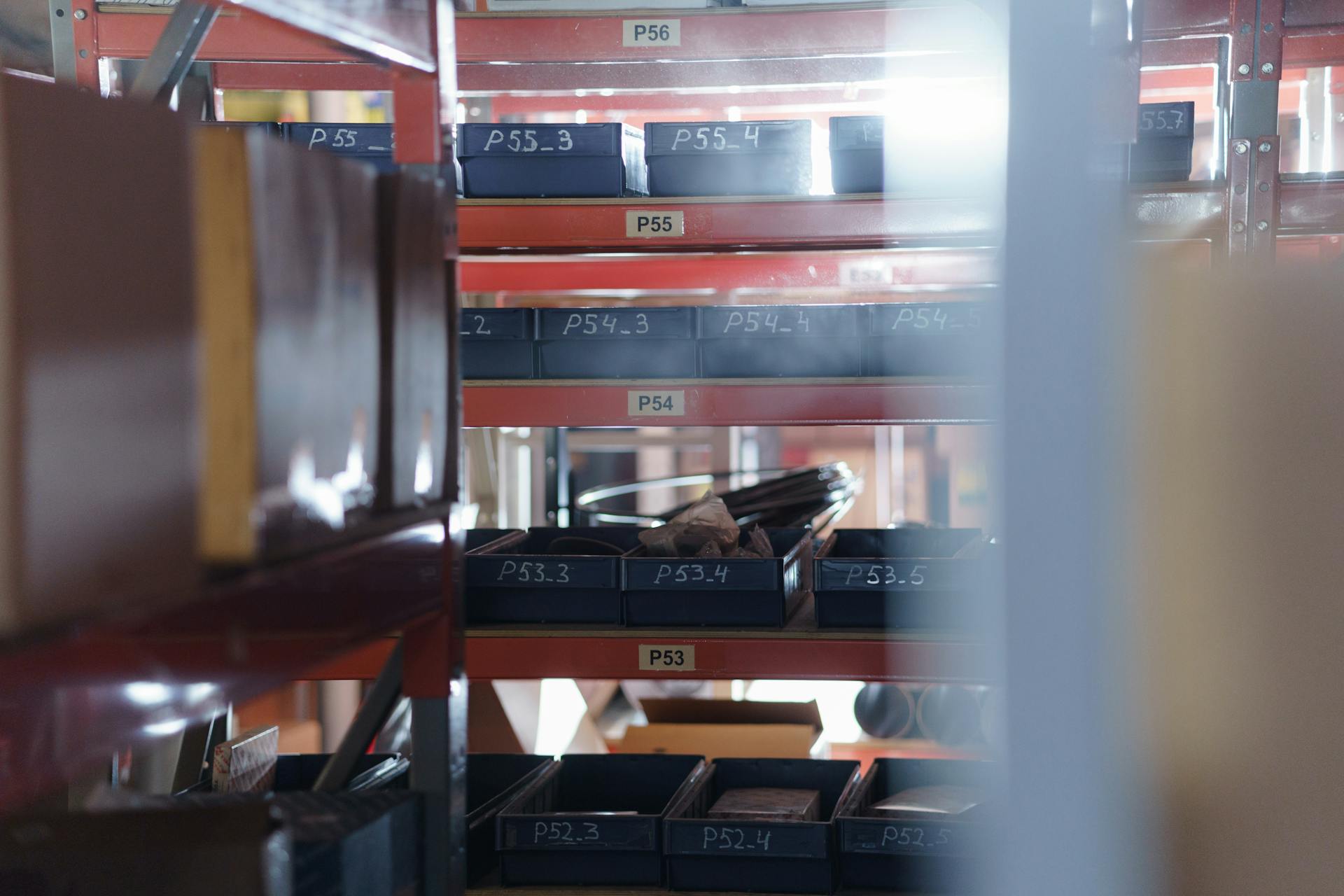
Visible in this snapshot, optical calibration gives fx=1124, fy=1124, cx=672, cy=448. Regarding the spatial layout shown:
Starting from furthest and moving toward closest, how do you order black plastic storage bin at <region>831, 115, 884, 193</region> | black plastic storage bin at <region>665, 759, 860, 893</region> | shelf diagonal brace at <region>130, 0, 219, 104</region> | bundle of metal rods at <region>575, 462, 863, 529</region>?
bundle of metal rods at <region>575, 462, 863, 529</region> → black plastic storage bin at <region>831, 115, 884, 193</region> → black plastic storage bin at <region>665, 759, 860, 893</region> → shelf diagonal brace at <region>130, 0, 219, 104</region>

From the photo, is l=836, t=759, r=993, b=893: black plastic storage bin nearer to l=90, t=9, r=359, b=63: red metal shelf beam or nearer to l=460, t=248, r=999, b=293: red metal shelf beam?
l=460, t=248, r=999, b=293: red metal shelf beam

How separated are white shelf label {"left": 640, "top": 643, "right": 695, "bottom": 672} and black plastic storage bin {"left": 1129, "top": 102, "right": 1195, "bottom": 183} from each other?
1189 millimetres

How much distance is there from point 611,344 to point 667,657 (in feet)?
2.04

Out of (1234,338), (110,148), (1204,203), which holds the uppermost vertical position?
(1204,203)

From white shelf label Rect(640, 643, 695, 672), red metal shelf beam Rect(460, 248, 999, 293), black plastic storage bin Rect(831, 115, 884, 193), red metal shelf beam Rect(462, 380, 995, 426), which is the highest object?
black plastic storage bin Rect(831, 115, 884, 193)

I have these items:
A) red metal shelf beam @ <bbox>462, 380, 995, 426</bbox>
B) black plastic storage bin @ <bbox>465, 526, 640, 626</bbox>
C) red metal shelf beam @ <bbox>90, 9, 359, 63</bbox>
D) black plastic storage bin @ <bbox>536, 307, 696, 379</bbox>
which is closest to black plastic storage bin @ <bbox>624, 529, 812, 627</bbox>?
black plastic storage bin @ <bbox>465, 526, 640, 626</bbox>

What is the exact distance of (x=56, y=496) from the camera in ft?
2.45

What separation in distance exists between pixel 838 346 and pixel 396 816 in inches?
49.7

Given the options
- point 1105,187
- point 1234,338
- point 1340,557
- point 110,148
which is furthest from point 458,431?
point 1340,557

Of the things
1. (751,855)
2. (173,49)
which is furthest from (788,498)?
(173,49)

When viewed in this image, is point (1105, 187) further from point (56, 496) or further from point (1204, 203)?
point (56, 496)

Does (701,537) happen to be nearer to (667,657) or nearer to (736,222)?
(667,657)

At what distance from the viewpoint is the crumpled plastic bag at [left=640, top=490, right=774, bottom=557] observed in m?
2.22

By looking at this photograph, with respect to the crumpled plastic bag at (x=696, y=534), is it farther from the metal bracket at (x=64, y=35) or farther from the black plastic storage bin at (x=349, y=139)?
the metal bracket at (x=64, y=35)
